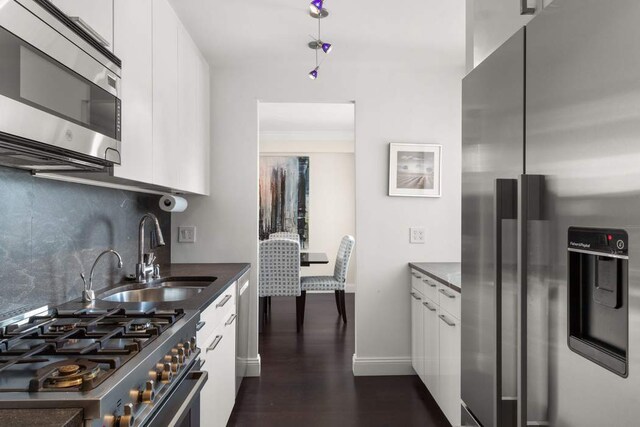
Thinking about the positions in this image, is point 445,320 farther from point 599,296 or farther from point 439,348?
point 599,296

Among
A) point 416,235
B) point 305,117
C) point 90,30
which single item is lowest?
point 416,235

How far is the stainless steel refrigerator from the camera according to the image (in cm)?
68

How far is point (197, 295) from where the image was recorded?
6.40 ft

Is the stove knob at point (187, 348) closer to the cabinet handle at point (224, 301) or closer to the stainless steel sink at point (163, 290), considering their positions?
the cabinet handle at point (224, 301)

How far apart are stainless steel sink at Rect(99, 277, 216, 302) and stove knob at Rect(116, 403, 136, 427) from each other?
1.20m

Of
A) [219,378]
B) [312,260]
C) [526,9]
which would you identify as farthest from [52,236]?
[312,260]

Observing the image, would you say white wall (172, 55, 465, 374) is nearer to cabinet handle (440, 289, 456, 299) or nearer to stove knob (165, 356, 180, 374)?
cabinet handle (440, 289, 456, 299)

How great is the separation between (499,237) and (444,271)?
70.3 inches

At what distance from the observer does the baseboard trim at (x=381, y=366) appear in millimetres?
3295

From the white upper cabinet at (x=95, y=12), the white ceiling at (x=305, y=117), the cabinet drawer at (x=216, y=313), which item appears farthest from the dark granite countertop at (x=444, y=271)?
the white ceiling at (x=305, y=117)

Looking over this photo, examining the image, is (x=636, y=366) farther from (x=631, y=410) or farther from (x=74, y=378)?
(x=74, y=378)

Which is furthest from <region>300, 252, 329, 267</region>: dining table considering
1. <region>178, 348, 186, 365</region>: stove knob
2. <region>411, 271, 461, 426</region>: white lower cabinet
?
<region>178, 348, 186, 365</region>: stove knob

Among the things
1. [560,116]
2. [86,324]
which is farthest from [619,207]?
[86,324]

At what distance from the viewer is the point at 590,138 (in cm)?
75
